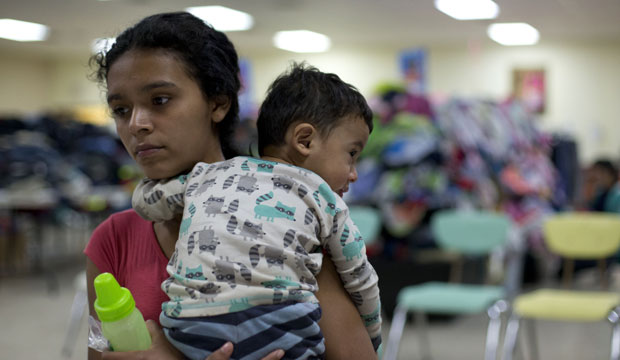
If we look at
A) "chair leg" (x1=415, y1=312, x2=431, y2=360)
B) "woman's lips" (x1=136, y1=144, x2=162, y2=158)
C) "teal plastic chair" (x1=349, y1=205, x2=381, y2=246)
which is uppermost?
"woman's lips" (x1=136, y1=144, x2=162, y2=158)

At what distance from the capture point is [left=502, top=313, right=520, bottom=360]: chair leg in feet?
11.4

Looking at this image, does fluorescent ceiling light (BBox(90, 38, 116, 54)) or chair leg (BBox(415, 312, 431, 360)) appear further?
chair leg (BBox(415, 312, 431, 360))

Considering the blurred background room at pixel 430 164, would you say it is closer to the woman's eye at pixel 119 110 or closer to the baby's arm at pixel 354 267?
the woman's eye at pixel 119 110

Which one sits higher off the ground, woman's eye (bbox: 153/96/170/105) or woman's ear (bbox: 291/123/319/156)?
woman's eye (bbox: 153/96/170/105)

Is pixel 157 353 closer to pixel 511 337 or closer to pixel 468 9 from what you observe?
pixel 511 337

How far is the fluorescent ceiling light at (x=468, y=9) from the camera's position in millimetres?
9391

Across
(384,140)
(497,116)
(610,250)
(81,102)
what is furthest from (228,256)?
(81,102)

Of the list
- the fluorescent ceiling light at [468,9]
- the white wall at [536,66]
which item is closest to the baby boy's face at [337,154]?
the fluorescent ceiling light at [468,9]

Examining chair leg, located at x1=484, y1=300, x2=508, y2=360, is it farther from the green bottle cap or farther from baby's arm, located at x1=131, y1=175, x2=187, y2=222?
the green bottle cap

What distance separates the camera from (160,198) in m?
1.08

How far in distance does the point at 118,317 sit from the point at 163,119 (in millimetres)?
311

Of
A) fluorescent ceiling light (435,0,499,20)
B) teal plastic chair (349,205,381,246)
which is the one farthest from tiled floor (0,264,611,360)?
fluorescent ceiling light (435,0,499,20)

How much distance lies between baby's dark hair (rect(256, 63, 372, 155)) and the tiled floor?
3553mm

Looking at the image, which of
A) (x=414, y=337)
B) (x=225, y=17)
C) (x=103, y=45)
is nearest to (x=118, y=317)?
(x=103, y=45)
